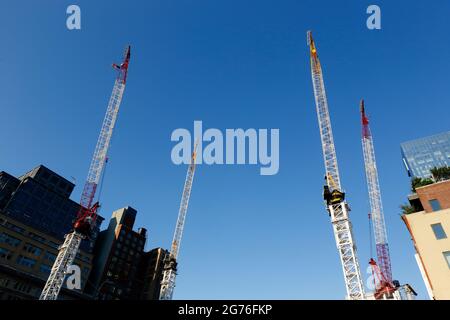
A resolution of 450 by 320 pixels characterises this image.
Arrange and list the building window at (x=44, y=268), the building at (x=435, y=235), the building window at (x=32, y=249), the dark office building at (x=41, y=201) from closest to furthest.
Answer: the building at (x=435, y=235) < the building window at (x=32, y=249) < the building window at (x=44, y=268) < the dark office building at (x=41, y=201)

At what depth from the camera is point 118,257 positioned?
139 m

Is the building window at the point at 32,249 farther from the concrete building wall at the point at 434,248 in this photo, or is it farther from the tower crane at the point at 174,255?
the concrete building wall at the point at 434,248

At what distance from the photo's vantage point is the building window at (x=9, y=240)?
98.0 meters

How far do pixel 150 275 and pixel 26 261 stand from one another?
193 ft

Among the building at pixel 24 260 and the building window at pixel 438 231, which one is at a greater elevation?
the building at pixel 24 260

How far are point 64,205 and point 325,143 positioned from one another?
349ft

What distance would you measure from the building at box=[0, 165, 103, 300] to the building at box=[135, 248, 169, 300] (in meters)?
29.8

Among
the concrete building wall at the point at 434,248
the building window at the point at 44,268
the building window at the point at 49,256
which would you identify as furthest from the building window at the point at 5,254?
the concrete building wall at the point at 434,248

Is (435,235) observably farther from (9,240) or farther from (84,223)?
(9,240)

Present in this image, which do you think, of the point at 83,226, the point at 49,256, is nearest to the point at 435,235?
the point at 83,226

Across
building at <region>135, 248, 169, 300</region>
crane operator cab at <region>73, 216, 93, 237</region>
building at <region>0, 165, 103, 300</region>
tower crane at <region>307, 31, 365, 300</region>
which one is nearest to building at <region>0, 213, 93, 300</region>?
building at <region>0, 165, 103, 300</region>
